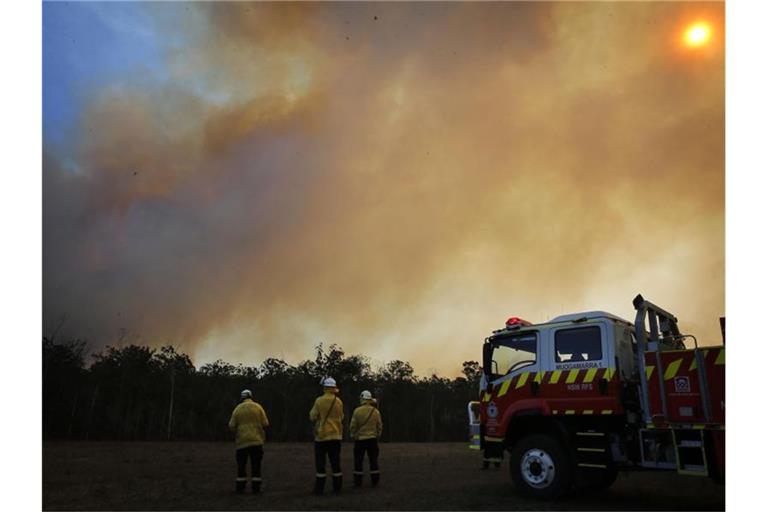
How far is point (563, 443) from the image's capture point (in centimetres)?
938

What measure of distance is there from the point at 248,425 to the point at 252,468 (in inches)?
29.4

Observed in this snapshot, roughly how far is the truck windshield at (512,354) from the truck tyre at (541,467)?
1.18m

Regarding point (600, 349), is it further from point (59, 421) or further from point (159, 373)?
point (159, 373)

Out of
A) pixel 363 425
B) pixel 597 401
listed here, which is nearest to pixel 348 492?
Result: pixel 363 425

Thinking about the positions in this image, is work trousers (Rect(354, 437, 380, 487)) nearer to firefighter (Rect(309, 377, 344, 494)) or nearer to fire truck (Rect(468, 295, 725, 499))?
firefighter (Rect(309, 377, 344, 494))

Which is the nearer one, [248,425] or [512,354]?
[512,354]

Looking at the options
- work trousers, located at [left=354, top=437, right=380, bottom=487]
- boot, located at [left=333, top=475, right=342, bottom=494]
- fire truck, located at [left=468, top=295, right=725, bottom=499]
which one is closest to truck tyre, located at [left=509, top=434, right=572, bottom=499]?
fire truck, located at [left=468, top=295, right=725, bottom=499]

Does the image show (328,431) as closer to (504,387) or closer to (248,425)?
(248,425)

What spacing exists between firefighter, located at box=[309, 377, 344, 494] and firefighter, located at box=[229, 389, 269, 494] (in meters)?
0.96

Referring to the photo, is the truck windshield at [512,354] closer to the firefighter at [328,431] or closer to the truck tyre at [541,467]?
the truck tyre at [541,467]

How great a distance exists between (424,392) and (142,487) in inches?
1675

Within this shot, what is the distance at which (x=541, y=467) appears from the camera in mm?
9289

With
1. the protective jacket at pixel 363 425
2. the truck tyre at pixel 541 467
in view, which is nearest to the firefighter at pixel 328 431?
the protective jacket at pixel 363 425

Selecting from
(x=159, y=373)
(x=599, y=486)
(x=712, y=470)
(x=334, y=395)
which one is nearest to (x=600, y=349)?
(x=712, y=470)
